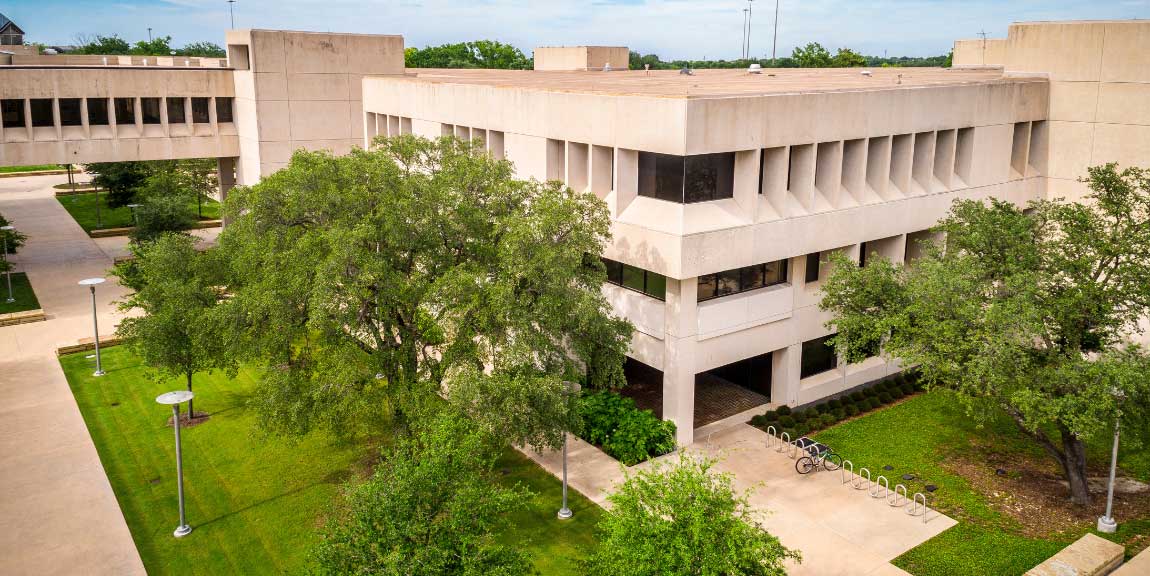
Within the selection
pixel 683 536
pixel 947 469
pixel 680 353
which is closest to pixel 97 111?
pixel 680 353

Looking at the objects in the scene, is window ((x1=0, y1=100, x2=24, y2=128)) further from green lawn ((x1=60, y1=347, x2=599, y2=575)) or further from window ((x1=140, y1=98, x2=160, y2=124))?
green lawn ((x1=60, y1=347, x2=599, y2=575))

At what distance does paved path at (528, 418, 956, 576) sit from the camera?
20688 millimetres

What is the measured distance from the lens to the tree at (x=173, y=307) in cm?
2522

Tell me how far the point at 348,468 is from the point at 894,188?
20.5m

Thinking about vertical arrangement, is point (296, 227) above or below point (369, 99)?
below

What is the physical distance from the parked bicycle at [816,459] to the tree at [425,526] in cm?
1221

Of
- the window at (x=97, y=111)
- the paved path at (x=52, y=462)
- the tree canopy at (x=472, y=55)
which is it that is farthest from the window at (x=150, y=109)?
the tree canopy at (x=472, y=55)

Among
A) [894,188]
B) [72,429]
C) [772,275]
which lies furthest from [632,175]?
[72,429]

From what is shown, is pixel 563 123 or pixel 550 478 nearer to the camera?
pixel 550 478

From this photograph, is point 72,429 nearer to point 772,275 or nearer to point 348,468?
point 348,468

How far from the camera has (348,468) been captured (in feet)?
82.0

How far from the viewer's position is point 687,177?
81.8 feet

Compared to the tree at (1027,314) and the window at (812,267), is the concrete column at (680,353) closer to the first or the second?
the tree at (1027,314)

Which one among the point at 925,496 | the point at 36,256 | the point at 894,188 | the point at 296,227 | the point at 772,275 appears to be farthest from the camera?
the point at 36,256
